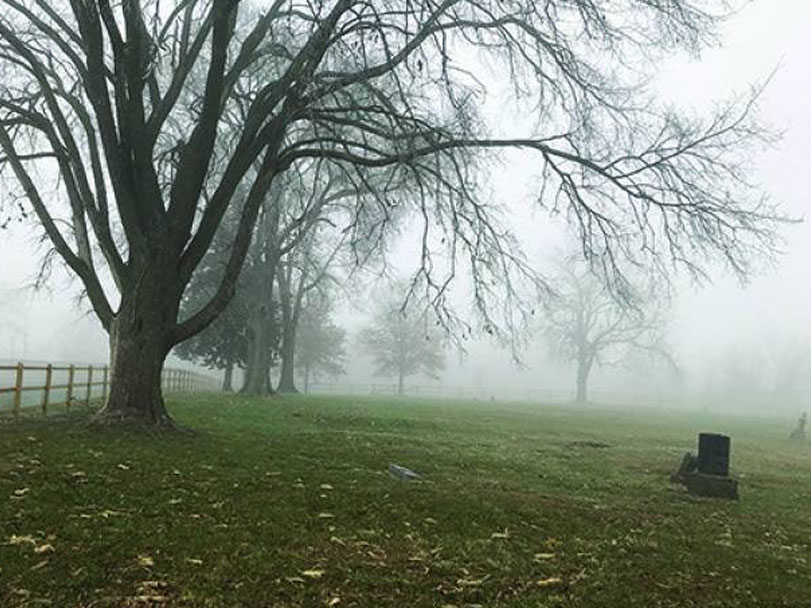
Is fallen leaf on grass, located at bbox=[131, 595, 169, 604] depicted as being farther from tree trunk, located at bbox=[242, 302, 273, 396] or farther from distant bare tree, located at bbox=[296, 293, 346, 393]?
distant bare tree, located at bbox=[296, 293, 346, 393]

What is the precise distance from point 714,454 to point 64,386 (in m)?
14.0

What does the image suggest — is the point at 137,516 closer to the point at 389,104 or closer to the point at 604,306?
the point at 389,104

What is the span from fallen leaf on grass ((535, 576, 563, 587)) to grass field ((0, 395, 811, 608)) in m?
0.04

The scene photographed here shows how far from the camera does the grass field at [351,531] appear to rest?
5.33 meters

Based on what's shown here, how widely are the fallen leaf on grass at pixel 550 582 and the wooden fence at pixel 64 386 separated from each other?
10.4 m

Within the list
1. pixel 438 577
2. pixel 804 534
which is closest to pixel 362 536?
pixel 438 577

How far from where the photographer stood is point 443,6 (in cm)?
1138

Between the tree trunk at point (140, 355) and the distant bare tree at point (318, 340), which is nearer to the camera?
the tree trunk at point (140, 355)

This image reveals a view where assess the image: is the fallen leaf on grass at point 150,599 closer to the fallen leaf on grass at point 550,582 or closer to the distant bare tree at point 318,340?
the fallen leaf on grass at point 550,582

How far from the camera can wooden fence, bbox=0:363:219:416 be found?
582 inches

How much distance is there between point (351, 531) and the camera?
273 inches

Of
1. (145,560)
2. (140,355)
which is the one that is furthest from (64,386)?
(145,560)

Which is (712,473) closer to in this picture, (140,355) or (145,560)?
(145,560)

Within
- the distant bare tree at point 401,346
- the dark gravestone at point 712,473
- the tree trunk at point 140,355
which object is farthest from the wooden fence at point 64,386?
the distant bare tree at point 401,346
